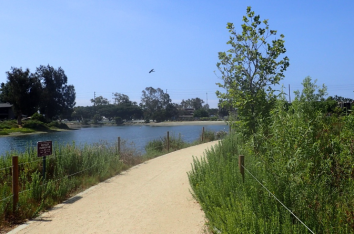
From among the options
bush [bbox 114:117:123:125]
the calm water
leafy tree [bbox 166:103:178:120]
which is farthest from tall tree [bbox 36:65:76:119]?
leafy tree [bbox 166:103:178:120]

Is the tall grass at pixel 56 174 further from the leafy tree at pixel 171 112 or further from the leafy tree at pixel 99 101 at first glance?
the leafy tree at pixel 99 101

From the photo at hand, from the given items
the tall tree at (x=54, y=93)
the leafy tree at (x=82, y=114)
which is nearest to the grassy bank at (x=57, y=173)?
the tall tree at (x=54, y=93)

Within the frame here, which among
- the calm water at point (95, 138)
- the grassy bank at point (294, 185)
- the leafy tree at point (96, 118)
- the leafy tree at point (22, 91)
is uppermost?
the leafy tree at point (22, 91)

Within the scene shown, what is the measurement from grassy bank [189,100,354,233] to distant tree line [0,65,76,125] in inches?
1992

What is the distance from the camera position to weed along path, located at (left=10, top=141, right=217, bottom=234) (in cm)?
666

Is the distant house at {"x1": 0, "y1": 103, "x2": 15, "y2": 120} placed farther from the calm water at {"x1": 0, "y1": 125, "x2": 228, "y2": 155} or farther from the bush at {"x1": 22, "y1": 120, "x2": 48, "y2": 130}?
the calm water at {"x1": 0, "y1": 125, "x2": 228, "y2": 155}

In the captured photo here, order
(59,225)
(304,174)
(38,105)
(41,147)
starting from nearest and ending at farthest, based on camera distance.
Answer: (304,174), (59,225), (41,147), (38,105)

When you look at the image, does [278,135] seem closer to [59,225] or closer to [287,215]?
[287,215]

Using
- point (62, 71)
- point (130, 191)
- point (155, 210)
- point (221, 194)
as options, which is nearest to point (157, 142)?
point (130, 191)

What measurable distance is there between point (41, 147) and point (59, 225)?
2.91 meters

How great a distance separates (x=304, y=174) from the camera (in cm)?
544

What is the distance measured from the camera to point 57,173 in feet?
33.3

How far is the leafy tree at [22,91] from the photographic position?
54.2 m

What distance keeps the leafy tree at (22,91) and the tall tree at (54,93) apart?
122 inches
